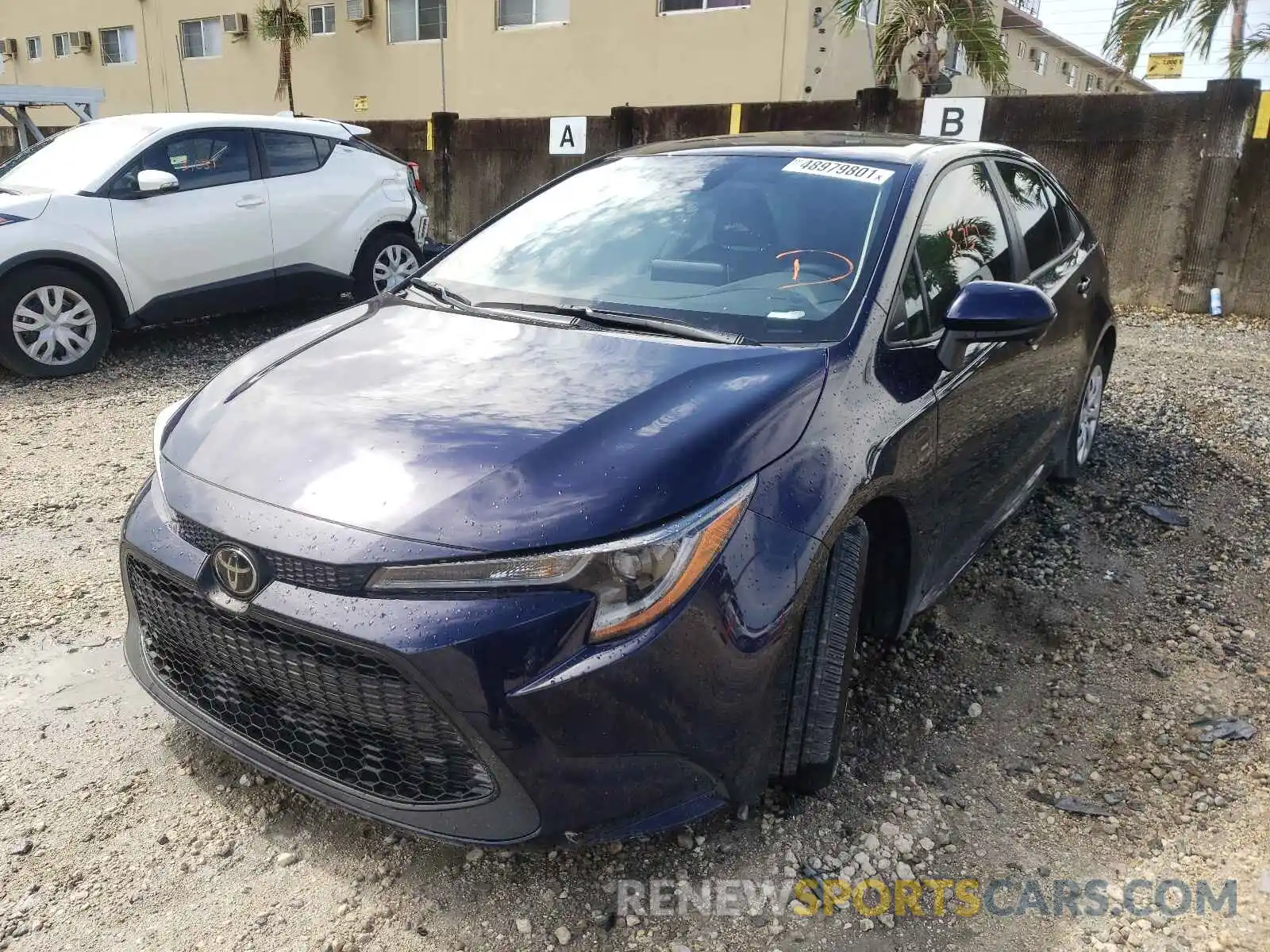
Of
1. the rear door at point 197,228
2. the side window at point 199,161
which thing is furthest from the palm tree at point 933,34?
the rear door at point 197,228

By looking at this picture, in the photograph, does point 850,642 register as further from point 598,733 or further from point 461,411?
Answer: point 461,411

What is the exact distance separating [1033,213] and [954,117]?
6.22m

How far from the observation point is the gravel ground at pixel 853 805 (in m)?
2.03

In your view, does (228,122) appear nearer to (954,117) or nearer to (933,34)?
(954,117)

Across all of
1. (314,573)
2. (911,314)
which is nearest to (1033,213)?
(911,314)

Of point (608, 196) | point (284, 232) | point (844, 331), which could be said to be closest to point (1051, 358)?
point (844, 331)

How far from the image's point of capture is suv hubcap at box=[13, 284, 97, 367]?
19.6ft

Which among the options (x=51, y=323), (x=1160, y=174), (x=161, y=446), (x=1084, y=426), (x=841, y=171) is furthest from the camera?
(x=1160, y=174)

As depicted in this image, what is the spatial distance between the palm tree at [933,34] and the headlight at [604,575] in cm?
1202

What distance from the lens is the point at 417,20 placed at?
60.2 feet

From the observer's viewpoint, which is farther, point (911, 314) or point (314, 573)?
point (911, 314)

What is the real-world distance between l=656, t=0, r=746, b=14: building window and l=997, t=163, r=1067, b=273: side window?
12.0 metres

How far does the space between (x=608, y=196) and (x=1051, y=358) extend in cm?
177

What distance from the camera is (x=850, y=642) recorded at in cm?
230
